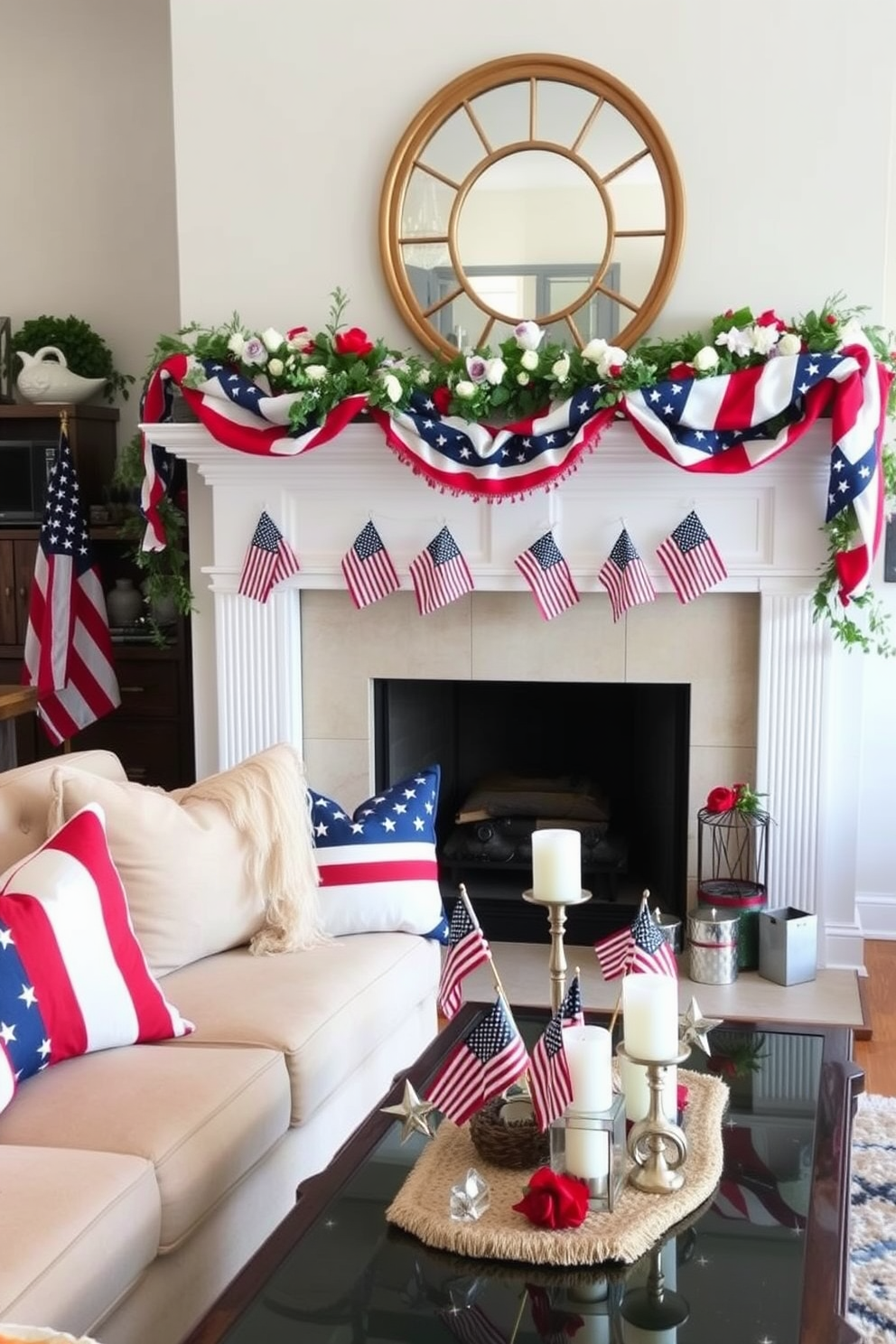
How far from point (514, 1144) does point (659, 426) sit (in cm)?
223

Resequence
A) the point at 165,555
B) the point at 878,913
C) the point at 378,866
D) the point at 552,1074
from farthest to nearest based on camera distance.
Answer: the point at 878,913 < the point at 165,555 < the point at 378,866 < the point at 552,1074

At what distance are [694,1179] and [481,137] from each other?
10.0 ft

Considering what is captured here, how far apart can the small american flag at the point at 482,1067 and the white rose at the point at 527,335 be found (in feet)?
7.58

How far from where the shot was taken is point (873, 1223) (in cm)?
260

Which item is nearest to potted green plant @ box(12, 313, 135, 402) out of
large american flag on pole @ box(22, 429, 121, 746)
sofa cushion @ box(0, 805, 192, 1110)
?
large american flag on pole @ box(22, 429, 121, 746)

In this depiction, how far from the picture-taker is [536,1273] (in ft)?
5.67

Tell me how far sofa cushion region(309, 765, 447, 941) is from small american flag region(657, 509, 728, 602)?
118 centimetres

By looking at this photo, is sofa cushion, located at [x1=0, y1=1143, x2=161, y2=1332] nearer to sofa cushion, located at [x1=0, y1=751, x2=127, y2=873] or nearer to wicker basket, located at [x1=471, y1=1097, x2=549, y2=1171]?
wicker basket, located at [x1=471, y1=1097, x2=549, y2=1171]

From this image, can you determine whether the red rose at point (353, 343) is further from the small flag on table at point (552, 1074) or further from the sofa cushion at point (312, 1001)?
the small flag on table at point (552, 1074)

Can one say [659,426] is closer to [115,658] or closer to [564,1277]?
[115,658]

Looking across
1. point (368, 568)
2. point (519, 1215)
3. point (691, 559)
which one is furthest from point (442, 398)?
point (519, 1215)

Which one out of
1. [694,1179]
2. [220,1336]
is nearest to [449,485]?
[694,1179]

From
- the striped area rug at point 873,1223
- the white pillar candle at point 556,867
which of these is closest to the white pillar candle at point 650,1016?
the white pillar candle at point 556,867

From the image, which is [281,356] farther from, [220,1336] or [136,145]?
[220,1336]
